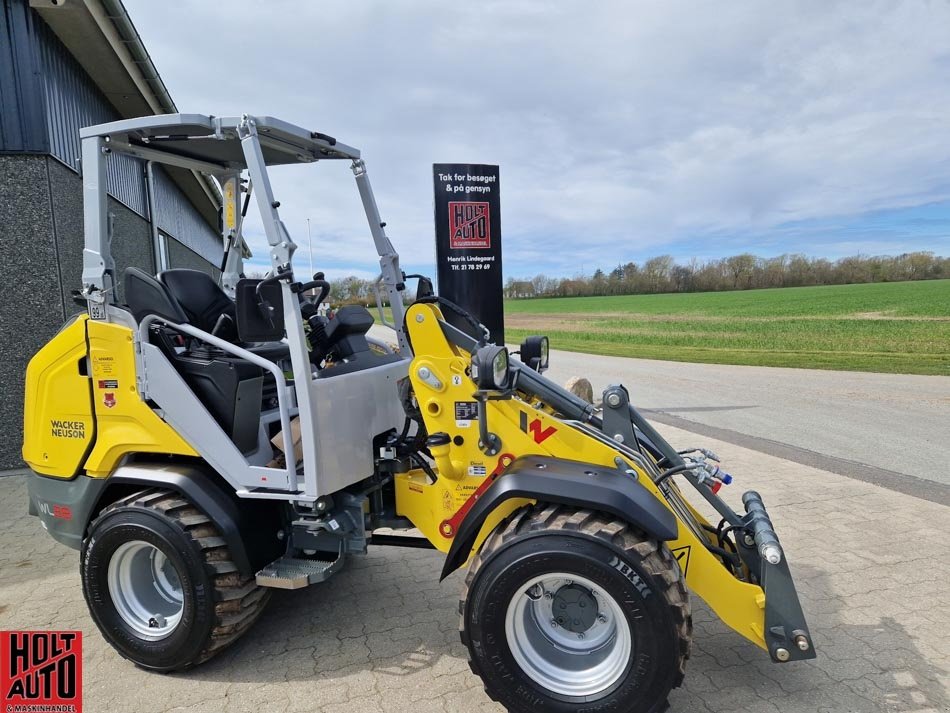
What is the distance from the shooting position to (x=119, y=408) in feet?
11.2

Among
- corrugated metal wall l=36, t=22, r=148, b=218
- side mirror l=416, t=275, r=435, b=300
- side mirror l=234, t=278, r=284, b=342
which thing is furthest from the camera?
corrugated metal wall l=36, t=22, r=148, b=218

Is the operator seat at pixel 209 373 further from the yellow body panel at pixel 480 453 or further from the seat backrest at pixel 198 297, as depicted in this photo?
the yellow body panel at pixel 480 453

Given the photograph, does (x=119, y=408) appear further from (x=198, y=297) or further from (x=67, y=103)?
(x=67, y=103)

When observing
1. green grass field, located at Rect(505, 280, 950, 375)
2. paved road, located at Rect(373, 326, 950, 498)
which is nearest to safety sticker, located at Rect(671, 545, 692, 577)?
paved road, located at Rect(373, 326, 950, 498)

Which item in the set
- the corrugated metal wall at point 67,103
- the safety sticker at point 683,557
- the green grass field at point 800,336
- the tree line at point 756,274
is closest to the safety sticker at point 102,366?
the safety sticker at point 683,557

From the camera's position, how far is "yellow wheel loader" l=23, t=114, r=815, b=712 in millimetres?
2754

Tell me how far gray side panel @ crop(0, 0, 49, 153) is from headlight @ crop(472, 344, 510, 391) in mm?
6580

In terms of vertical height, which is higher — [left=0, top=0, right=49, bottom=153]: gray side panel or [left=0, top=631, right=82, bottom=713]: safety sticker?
[left=0, top=0, right=49, bottom=153]: gray side panel

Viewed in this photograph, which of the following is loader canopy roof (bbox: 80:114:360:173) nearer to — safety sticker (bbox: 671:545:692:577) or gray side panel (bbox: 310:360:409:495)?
gray side panel (bbox: 310:360:409:495)

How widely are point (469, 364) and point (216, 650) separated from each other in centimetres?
198

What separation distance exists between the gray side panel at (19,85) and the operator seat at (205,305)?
14.9 feet

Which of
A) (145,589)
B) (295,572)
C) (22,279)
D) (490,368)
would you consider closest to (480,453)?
(490,368)

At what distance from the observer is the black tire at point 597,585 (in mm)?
2615

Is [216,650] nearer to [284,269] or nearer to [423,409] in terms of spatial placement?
[423,409]
